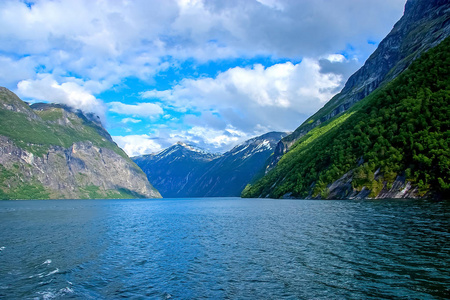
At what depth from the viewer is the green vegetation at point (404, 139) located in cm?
11806

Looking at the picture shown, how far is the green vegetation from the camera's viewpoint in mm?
118062

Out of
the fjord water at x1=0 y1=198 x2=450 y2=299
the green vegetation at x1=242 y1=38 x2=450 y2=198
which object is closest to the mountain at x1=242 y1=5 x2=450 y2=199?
the green vegetation at x1=242 y1=38 x2=450 y2=198

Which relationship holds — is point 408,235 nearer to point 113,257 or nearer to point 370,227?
point 370,227

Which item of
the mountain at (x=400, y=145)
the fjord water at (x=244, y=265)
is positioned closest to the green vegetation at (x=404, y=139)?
the mountain at (x=400, y=145)

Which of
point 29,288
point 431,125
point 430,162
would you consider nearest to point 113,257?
point 29,288

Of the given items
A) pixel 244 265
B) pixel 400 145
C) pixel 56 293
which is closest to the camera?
pixel 56 293

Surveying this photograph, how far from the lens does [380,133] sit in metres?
155

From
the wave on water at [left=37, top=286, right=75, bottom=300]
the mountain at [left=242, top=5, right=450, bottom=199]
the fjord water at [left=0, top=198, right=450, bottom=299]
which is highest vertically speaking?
the mountain at [left=242, top=5, right=450, bottom=199]

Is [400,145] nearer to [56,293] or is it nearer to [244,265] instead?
[244,265]

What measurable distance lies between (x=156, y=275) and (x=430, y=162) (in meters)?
120

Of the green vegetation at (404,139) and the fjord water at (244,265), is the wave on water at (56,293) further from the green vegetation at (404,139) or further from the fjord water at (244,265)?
the green vegetation at (404,139)

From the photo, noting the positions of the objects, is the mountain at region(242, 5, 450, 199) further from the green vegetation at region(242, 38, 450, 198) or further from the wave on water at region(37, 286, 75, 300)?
the wave on water at region(37, 286, 75, 300)

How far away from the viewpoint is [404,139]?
13600 cm

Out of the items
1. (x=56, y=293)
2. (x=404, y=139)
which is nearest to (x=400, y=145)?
(x=404, y=139)
